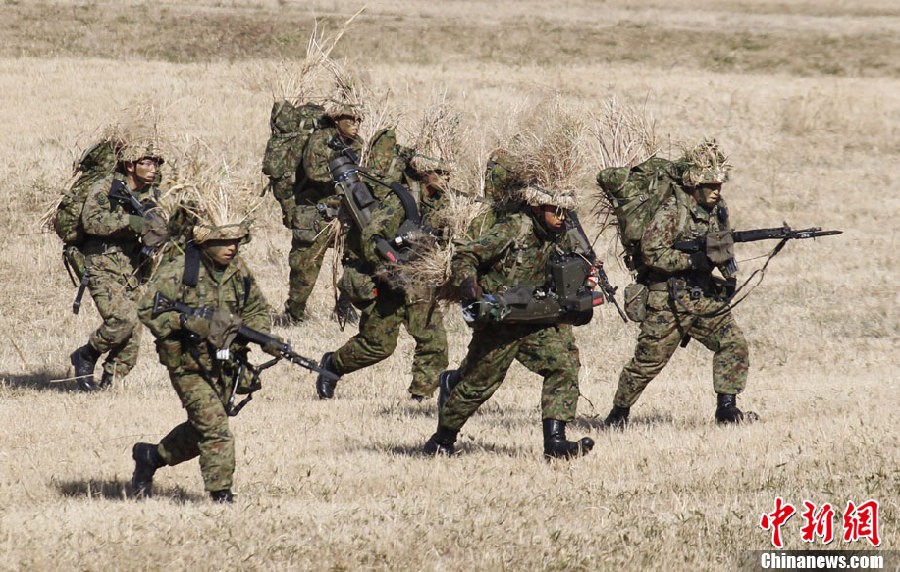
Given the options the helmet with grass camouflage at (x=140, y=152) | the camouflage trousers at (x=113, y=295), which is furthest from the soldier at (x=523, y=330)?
the camouflage trousers at (x=113, y=295)

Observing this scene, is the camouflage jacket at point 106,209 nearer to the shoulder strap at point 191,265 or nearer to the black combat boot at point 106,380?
the black combat boot at point 106,380

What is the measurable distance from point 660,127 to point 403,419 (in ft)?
49.1

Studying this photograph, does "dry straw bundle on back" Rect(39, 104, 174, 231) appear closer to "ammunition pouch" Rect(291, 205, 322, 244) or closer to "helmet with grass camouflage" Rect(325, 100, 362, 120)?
"helmet with grass camouflage" Rect(325, 100, 362, 120)

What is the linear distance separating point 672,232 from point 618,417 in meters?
1.56

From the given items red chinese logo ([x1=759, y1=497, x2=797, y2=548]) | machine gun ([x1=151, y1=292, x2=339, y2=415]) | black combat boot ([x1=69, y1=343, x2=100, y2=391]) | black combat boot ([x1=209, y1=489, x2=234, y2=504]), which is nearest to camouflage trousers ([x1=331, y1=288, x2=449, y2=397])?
black combat boot ([x1=69, y1=343, x2=100, y2=391])

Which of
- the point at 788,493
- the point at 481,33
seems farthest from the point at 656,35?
the point at 788,493

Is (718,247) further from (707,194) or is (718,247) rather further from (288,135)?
(288,135)

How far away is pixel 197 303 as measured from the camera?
26.8 ft

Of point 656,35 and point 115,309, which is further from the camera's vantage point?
point 656,35

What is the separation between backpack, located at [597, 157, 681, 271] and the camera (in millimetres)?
10742

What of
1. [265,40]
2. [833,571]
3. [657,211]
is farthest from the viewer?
[265,40]

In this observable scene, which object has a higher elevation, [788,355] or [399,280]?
[399,280]

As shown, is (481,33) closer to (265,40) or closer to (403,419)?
(265,40)

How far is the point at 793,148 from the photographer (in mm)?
25750
